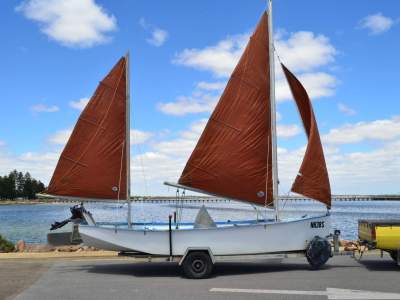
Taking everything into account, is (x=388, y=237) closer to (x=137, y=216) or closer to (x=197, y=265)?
(x=197, y=265)

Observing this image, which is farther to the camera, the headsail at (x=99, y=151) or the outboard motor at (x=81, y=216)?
the headsail at (x=99, y=151)

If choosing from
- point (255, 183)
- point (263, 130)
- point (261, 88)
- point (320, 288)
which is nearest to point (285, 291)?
point (320, 288)

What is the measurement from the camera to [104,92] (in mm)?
15094

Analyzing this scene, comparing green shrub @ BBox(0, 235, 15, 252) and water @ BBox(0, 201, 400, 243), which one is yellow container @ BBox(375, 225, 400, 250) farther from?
green shrub @ BBox(0, 235, 15, 252)

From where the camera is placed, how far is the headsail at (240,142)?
14.3 metres

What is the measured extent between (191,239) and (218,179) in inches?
83.9

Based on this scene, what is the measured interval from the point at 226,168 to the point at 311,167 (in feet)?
7.76

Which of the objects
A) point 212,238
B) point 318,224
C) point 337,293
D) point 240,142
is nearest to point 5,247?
point 212,238

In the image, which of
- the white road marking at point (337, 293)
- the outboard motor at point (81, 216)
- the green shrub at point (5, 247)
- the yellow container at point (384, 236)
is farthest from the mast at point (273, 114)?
the green shrub at point (5, 247)

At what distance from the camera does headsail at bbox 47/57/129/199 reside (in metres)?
14.8

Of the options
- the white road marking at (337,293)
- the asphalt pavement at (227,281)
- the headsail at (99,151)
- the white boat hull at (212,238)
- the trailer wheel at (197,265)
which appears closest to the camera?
the white road marking at (337,293)

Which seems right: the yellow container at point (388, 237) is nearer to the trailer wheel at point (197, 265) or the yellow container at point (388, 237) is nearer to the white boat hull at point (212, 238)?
the white boat hull at point (212, 238)

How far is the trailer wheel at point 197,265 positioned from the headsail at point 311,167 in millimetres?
3108

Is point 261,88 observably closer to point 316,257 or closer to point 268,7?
point 268,7
